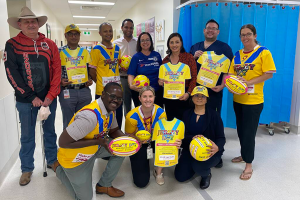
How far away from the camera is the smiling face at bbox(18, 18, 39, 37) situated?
2252 millimetres

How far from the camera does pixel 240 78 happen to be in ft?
7.87

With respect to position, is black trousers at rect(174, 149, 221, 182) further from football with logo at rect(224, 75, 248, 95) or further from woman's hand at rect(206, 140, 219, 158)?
football with logo at rect(224, 75, 248, 95)

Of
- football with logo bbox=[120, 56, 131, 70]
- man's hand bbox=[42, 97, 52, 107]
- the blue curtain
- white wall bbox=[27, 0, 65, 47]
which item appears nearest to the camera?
man's hand bbox=[42, 97, 52, 107]

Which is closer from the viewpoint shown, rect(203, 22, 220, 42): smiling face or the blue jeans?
the blue jeans

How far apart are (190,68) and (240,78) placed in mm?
566

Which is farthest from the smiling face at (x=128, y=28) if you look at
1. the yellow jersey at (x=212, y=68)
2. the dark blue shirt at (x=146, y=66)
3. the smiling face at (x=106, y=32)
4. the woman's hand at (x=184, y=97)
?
the woman's hand at (x=184, y=97)

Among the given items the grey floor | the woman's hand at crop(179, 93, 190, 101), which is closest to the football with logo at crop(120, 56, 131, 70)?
the woman's hand at crop(179, 93, 190, 101)

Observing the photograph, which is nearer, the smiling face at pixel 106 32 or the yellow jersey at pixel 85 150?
the yellow jersey at pixel 85 150

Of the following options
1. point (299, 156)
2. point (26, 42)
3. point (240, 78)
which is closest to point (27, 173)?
point (26, 42)

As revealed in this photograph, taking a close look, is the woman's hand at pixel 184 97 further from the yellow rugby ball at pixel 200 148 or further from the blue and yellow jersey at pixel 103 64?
the blue and yellow jersey at pixel 103 64

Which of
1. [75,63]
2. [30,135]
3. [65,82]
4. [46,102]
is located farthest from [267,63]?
[30,135]

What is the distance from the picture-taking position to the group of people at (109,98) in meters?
1.97

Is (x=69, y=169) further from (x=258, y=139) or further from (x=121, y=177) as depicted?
(x=258, y=139)

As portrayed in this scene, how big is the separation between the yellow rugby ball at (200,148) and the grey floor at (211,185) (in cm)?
41
